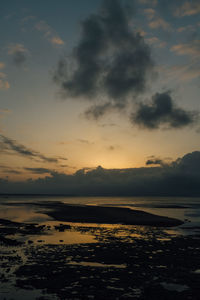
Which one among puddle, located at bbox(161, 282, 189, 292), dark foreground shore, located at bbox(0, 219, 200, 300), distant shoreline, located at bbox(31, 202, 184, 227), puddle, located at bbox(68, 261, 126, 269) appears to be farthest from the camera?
distant shoreline, located at bbox(31, 202, 184, 227)

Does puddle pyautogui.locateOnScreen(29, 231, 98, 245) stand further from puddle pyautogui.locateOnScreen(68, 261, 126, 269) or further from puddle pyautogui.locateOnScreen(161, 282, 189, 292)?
puddle pyautogui.locateOnScreen(161, 282, 189, 292)

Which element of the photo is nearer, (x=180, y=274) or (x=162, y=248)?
(x=180, y=274)

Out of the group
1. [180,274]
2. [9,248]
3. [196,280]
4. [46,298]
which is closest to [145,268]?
[180,274]

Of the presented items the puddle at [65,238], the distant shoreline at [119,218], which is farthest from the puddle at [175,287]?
the distant shoreline at [119,218]

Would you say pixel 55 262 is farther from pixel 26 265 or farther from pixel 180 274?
pixel 180 274

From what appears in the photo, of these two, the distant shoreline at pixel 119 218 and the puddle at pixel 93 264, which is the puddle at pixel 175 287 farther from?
the distant shoreline at pixel 119 218

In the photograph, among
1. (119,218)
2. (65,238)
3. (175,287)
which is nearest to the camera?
(175,287)

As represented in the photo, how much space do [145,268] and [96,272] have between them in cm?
408

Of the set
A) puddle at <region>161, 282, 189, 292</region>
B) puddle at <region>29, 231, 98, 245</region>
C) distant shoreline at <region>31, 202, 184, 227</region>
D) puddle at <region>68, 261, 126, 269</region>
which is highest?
puddle at <region>161, 282, 189, 292</region>

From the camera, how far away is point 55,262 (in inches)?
814

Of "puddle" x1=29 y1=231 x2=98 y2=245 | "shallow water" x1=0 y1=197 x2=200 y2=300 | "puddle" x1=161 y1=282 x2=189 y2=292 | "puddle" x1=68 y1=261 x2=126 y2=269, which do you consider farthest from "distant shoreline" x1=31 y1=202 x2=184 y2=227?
"puddle" x1=161 y1=282 x2=189 y2=292

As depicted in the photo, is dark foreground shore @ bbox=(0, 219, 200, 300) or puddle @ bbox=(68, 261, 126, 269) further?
puddle @ bbox=(68, 261, 126, 269)

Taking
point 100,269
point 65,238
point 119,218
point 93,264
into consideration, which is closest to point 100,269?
point 100,269

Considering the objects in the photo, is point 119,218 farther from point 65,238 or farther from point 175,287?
point 175,287
